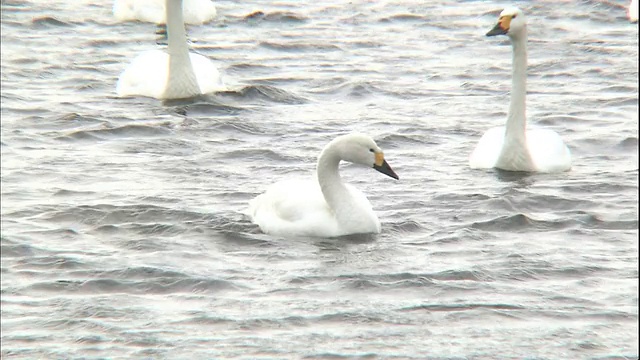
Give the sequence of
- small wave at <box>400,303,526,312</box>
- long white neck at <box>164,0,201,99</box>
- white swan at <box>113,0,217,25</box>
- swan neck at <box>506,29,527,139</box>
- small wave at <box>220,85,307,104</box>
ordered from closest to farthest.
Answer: small wave at <box>400,303,526,312</box>
swan neck at <box>506,29,527,139</box>
long white neck at <box>164,0,201,99</box>
small wave at <box>220,85,307,104</box>
white swan at <box>113,0,217,25</box>

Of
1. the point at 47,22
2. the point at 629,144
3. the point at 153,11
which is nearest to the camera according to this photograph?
the point at 629,144

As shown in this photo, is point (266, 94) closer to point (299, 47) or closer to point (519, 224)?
point (299, 47)

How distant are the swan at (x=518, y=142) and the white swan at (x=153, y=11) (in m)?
7.87

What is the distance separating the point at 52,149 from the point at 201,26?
7111 millimetres

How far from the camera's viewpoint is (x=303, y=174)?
1220 centimetres

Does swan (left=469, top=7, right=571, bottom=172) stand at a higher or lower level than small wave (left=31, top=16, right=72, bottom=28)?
higher

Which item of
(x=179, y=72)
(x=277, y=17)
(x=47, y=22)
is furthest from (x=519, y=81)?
(x=47, y=22)

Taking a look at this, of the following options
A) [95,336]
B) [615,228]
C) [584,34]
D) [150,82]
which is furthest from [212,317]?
[584,34]

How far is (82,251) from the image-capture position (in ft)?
32.3

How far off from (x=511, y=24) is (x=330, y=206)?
2.97 metres

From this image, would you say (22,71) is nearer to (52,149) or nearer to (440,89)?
(52,149)

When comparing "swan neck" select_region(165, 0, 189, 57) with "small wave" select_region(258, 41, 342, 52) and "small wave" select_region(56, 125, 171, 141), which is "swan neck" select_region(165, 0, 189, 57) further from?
"small wave" select_region(258, 41, 342, 52)

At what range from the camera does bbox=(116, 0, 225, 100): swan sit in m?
14.9

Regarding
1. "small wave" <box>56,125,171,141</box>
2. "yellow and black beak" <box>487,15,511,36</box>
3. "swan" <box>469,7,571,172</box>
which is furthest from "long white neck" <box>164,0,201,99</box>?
"yellow and black beak" <box>487,15,511,36</box>
